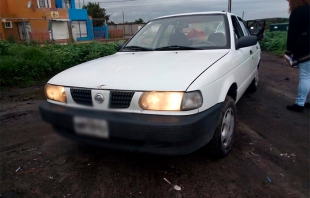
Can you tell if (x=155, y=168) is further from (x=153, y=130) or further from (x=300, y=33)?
(x=300, y=33)

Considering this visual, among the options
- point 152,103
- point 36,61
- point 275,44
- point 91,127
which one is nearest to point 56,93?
point 91,127

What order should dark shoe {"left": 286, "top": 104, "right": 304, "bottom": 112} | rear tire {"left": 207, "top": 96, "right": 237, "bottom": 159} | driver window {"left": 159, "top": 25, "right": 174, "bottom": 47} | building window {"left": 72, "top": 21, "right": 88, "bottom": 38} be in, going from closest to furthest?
rear tire {"left": 207, "top": 96, "right": 237, "bottom": 159}
driver window {"left": 159, "top": 25, "right": 174, "bottom": 47}
dark shoe {"left": 286, "top": 104, "right": 304, "bottom": 112}
building window {"left": 72, "top": 21, "right": 88, "bottom": 38}

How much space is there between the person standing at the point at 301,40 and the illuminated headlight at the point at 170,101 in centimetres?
259

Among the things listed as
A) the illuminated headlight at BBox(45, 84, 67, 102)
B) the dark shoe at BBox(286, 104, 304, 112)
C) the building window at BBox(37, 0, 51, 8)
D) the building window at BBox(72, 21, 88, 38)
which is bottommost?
the dark shoe at BBox(286, 104, 304, 112)

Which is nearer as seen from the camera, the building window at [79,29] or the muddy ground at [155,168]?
the muddy ground at [155,168]

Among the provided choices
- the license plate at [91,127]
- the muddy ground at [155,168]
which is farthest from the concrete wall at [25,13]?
the license plate at [91,127]

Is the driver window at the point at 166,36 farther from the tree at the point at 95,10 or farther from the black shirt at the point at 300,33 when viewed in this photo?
the tree at the point at 95,10

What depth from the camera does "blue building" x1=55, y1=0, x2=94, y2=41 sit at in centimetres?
2888

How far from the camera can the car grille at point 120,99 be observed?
6.61 feet

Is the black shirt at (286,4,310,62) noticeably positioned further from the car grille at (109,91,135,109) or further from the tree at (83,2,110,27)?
the tree at (83,2,110,27)

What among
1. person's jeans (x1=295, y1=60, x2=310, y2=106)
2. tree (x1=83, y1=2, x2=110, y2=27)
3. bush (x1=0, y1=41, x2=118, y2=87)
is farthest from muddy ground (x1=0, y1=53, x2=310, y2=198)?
tree (x1=83, y1=2, x2=110, y2=27)

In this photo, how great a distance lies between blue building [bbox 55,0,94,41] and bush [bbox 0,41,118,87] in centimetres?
2287

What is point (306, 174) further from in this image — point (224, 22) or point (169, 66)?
point (224, 22)

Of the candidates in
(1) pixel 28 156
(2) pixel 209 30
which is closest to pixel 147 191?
(1) pixel 28 156
